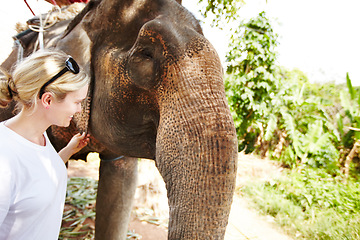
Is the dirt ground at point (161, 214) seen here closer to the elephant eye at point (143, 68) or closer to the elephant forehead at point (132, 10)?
the elephant eye at point (143, 68)

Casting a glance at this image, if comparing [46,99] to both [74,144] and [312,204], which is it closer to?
[74,144]

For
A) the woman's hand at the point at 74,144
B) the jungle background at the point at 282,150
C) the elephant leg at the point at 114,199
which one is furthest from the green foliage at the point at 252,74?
the woman's hand at the point at 74,144

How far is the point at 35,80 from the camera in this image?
98 centimetres

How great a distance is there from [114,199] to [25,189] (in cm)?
136

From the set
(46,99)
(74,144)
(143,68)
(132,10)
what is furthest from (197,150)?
(74,144)

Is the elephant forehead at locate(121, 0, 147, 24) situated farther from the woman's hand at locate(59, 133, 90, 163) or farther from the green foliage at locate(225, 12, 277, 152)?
the green foliage at locate(225, 12, 277, 152)

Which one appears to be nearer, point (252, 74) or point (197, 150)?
point (197, 150)

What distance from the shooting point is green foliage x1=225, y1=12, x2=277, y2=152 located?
732 centimetres

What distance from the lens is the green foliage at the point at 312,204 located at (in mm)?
3797

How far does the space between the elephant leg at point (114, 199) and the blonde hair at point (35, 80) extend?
1293 millimetres

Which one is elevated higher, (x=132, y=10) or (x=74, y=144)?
(x=132, y=10)

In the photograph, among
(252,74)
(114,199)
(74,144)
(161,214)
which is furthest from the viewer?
(252,74)

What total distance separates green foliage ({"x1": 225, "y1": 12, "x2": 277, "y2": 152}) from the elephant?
629 cm

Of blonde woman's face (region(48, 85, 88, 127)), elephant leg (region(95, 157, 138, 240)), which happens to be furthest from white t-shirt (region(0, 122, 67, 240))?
elephant leg (region(95, 157, 138, 240))
